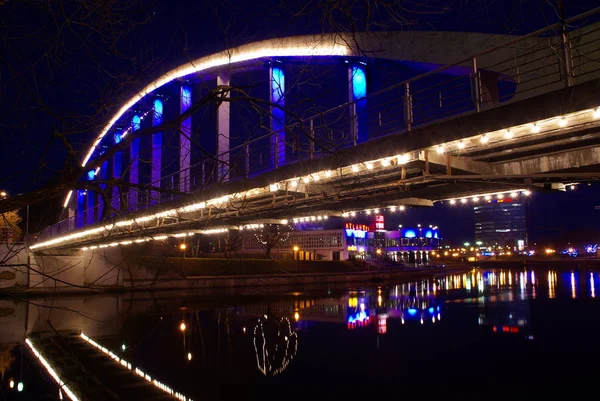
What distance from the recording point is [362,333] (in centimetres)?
2003

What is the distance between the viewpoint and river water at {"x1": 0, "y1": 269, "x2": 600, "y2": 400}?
11.9 metres

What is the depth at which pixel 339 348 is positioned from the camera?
1677cm

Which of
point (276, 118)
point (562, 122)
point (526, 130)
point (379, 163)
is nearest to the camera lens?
point (276, 118)

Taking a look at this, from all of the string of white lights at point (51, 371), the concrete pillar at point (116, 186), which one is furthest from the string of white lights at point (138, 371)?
the concrete pillar at point (116, 186)

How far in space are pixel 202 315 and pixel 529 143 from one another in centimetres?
2105

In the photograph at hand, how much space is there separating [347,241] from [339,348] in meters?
82.9

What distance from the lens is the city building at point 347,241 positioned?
97.0 meters

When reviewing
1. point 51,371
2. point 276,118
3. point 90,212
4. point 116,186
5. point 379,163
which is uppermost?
point 90,212

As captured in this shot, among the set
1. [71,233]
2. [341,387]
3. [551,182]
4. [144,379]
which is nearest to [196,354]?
[144,379]

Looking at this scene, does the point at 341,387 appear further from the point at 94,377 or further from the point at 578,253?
the point at 578,253

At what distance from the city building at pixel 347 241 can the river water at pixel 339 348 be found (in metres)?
55.0

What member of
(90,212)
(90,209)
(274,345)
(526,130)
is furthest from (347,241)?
(526,130)

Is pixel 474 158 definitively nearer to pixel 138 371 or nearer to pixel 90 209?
pixel 138 371

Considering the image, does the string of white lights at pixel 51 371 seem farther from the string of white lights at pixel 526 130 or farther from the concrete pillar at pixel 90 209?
the string of white lights at pixel 526 130
